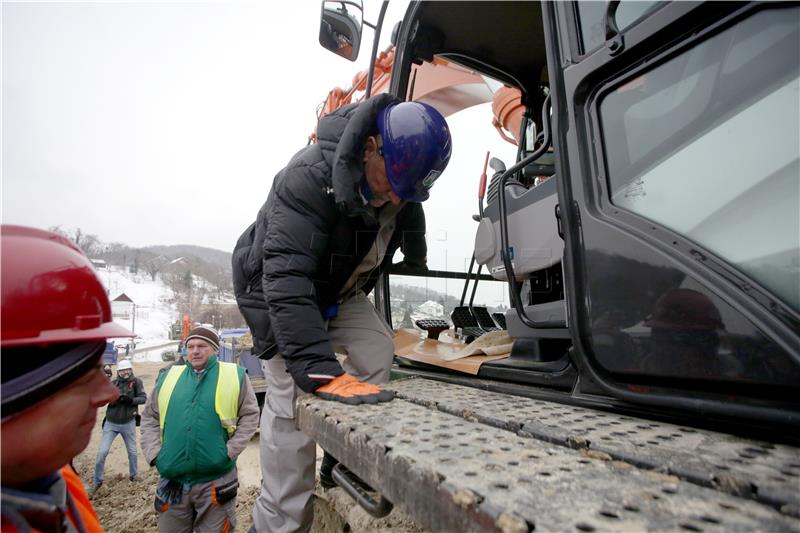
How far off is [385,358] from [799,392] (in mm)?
1674

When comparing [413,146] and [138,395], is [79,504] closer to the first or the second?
[413,146]

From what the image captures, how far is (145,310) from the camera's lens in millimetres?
52781

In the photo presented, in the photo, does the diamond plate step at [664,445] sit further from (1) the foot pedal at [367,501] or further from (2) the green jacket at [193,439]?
(2) the green jacket at [193,439]

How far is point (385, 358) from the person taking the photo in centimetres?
228

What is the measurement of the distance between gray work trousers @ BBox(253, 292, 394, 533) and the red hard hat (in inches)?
47.5

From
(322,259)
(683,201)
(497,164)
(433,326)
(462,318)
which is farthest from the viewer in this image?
(462,318)

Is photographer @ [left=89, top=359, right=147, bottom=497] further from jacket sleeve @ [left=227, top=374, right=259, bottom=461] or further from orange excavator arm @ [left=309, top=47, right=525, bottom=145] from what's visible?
orange excavator arm @ [left=309, top=47, right=525, bottom=145]

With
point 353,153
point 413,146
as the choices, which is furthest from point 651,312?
point 353,153

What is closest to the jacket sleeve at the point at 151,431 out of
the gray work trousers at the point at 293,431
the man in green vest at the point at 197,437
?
the man in green vest at the point at 197,437

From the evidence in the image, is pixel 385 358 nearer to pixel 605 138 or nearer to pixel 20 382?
pixel 605 138

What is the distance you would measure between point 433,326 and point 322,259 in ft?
4.05

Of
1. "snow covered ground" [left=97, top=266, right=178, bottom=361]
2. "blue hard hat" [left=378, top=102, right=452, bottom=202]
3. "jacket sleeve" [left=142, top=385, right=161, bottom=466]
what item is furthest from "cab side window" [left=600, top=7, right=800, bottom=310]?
"snow covered ground" [left=97, top=266, right=178, bottom=361]

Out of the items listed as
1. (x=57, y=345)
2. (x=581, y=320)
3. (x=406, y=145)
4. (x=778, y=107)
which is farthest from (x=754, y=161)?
(x=57, y=345)

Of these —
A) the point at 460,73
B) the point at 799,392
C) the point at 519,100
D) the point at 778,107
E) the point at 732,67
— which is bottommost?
the point at 799,392
